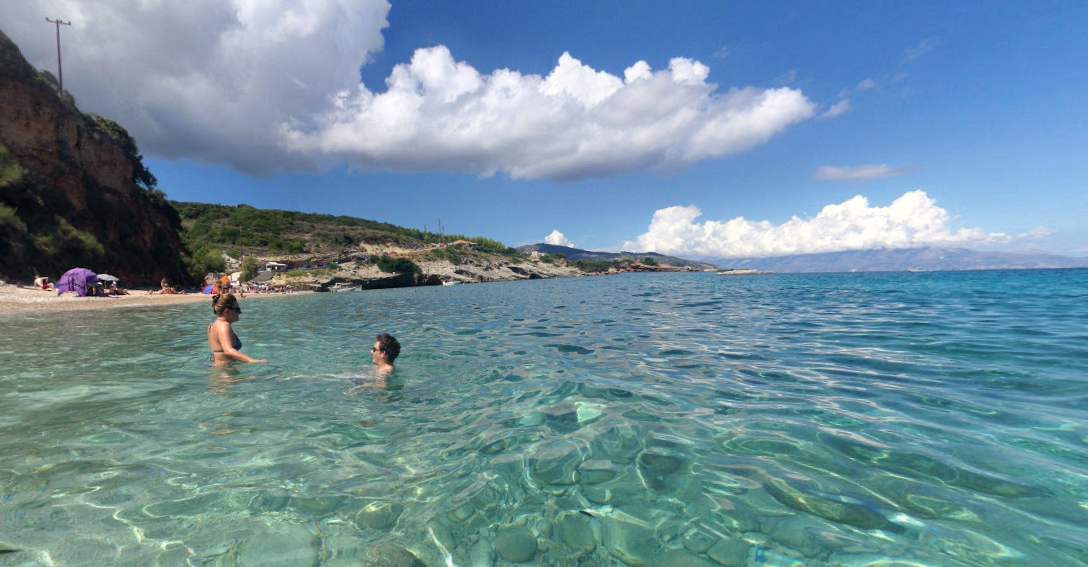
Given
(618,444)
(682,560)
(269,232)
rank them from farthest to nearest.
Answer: (269,232) → (618,444) → (682,560)

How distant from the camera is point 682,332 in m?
10.8

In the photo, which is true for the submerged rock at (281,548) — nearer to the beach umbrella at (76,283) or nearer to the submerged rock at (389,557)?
the submerged rock at (389,557)

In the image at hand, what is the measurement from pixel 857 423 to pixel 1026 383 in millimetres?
3222

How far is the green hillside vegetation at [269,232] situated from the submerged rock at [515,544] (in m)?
86.8

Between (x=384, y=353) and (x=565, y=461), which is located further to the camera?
(x=384, y=353)

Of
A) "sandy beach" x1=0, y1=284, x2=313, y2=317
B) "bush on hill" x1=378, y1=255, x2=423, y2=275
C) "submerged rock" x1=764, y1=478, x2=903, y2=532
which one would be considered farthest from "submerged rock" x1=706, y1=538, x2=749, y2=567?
"bush on hill" x1=378, y1=255, x2=423, y2=275

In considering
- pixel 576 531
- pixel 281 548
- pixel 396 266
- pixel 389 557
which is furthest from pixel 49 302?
pixel 396 266

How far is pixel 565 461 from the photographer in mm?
3580

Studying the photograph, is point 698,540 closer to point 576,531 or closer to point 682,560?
point 682,560

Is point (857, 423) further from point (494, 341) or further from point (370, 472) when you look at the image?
point (494, 341)

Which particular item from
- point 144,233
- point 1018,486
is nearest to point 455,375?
point 1018,486

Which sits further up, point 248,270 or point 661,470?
point 248,270

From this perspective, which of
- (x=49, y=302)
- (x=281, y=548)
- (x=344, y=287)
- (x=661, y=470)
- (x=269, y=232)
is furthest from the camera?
(x=269, y=232)

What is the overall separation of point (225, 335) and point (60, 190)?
39.1m
